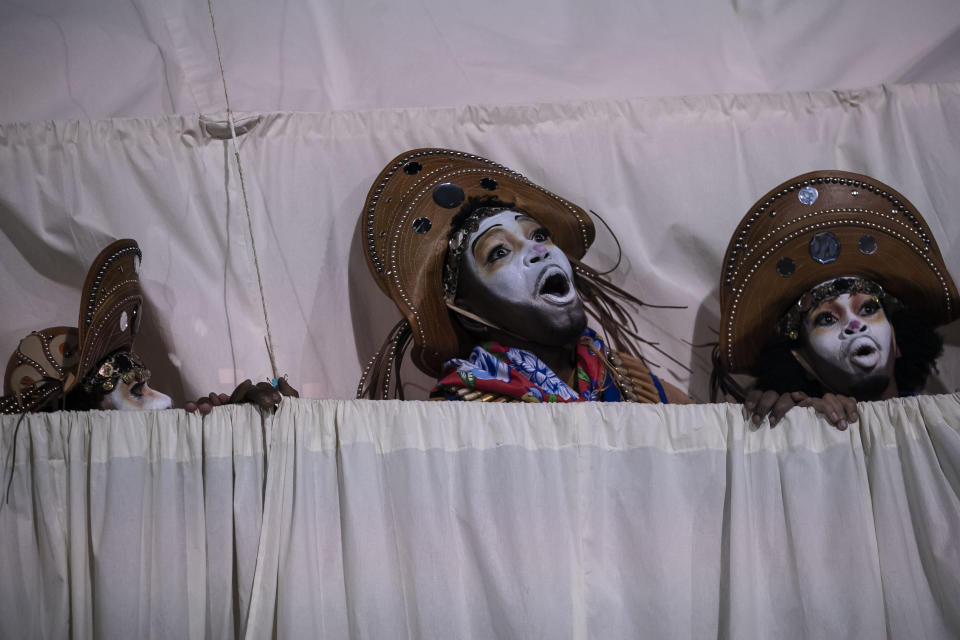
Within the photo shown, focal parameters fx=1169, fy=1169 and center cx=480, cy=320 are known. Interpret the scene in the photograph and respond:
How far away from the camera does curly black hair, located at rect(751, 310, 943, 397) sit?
219 centimetres

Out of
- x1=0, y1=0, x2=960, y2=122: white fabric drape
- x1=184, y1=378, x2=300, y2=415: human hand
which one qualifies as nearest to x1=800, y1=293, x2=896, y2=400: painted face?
x1=0, y1=0, x2=960, y2=122: white fabric drape

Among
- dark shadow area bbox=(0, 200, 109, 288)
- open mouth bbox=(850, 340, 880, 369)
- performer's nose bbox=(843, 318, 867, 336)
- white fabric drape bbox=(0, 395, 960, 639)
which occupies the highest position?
dark shadow area bbox=(0, 200, 109, 288)

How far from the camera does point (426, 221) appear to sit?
87.8 inches

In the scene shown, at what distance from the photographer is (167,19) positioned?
269 centimetres

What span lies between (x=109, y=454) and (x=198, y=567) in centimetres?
23

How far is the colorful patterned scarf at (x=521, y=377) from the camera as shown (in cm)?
207

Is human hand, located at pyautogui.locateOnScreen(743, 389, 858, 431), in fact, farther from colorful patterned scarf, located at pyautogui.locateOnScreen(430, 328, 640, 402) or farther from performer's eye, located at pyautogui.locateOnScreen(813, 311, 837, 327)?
colorful patterned scarf, located at pyautogui.locateOnScreen(430, 328, 640, 402)

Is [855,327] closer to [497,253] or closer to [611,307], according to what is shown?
[611,307]

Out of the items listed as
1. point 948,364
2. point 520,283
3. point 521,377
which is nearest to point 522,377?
point 521,377

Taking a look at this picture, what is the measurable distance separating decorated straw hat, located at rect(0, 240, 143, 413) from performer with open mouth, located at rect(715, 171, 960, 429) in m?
1.11

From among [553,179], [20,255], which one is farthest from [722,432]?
[20,255]

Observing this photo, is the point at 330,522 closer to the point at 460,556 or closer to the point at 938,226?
the point at 460,556

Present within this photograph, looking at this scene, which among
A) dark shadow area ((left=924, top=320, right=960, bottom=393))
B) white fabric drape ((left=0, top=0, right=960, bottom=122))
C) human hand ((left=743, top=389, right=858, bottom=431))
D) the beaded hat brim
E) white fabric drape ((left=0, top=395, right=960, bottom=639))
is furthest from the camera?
white fabric drape ((left=0, top=0, right=960, bottom=122))

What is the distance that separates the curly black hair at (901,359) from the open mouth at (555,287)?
0.40 m
